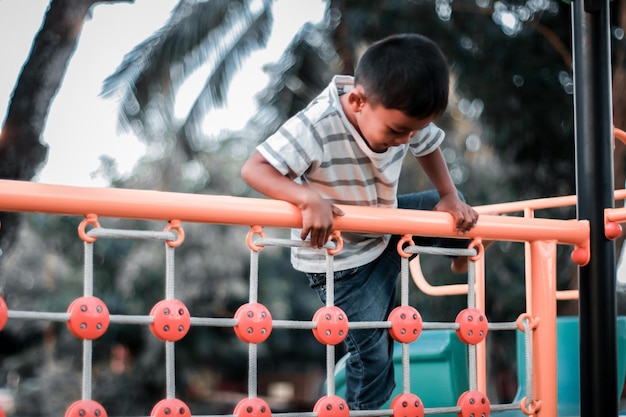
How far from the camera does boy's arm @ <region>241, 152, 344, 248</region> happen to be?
1664 millimetres

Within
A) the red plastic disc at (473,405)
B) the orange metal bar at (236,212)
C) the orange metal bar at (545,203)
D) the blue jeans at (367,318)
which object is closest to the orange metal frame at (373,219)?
the orange metal bar at (236,212)

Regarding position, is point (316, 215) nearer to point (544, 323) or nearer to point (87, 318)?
point (87, 318)

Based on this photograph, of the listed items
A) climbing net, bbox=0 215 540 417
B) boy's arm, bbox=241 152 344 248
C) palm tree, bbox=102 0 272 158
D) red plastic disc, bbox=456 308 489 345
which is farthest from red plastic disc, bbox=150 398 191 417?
palm tree, bbox=102 0 272 158

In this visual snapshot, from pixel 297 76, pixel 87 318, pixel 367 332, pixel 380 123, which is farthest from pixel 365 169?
pixel 297 76

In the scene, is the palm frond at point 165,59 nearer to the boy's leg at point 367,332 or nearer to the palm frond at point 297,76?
the palm frond at point 297,76

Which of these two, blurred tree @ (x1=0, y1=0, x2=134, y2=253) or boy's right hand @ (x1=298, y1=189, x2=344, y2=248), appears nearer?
boy's right hand @ (x1=298, y1=189, x2=344, y2=248)

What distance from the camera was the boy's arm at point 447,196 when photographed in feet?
6.13

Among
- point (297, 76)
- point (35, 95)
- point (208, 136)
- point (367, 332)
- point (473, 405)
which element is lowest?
point (473, 405)

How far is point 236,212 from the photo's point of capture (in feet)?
5.31

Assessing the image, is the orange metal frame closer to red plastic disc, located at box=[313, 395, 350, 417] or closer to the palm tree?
red plastic disc, located at box=[313, 395, 350, 417]

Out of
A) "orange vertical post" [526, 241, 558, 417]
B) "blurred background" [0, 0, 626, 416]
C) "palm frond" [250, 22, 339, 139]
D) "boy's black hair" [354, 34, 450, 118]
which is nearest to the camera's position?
"boy's black hair" [354, 34, 450, 118]

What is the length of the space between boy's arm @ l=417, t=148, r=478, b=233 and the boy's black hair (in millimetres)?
234

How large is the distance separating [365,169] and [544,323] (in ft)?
1.82

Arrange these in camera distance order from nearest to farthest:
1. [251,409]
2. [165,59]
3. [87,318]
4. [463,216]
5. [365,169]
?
[87,318], [251,409], [463,216], [365,169], [165,59]
